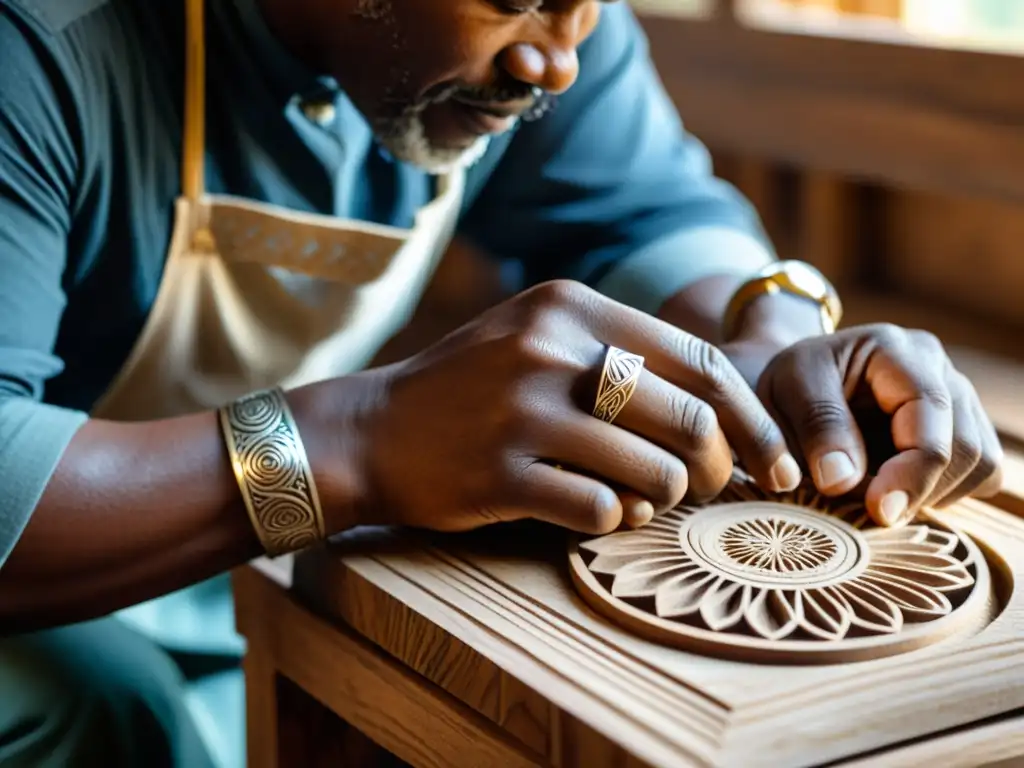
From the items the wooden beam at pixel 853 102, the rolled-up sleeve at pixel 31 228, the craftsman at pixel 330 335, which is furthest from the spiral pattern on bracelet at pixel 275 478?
the wooden beam at pixel 853 102

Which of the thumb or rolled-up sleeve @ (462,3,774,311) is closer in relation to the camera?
the thumb

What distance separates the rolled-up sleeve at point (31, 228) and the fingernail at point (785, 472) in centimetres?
47

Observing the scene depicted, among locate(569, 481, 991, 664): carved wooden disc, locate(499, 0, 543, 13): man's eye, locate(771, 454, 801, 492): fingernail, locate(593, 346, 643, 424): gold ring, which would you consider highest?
locate(499, 0, 543, 13): man's eye

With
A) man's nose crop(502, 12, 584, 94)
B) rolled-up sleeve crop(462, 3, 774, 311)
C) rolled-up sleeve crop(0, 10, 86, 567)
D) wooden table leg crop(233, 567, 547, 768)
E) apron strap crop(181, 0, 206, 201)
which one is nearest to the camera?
wooden table leg crop(233, 567, 547, 768)

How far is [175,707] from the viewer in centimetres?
112

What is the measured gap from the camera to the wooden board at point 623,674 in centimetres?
70

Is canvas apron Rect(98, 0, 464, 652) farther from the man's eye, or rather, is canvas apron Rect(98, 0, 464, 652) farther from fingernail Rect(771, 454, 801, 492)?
fingernail Rect(771, 454, 801, 492)

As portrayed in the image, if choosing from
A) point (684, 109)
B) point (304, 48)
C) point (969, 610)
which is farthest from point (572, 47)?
point (684, 109)

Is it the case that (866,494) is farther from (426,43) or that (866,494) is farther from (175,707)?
(175,707)

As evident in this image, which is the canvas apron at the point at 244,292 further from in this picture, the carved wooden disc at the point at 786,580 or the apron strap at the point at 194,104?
the carved wooden disc at the point at 786,580

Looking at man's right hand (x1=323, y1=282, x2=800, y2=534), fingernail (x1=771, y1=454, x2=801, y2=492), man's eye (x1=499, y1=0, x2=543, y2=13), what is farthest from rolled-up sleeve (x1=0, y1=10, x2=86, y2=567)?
fingernail (x1=771, y1=454, x2=801, y2=492)

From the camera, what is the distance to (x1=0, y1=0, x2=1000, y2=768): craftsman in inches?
34.6

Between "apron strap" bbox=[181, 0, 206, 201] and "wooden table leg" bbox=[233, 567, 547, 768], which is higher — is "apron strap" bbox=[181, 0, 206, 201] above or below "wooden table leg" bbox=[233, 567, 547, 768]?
above

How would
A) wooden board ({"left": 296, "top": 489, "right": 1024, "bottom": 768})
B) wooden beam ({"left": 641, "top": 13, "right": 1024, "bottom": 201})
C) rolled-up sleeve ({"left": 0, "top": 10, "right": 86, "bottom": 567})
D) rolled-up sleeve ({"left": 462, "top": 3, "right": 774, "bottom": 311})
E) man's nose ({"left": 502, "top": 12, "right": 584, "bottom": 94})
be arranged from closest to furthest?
wooden board ({"left": 296, "top": 489, "right": 1024, "bottom": 768}), rolled-up sleeve ({"left": 0, "top": 10, "right": 86, "bottom": 567}), man's nose ({"left": 502, "top": 12, "right": 584, "bottom": 94}), rolled-up sleeve ({"left": 462, "top": 3, "right": 774, "bottom": 311}), wooden beam ({"left": 641, "top": 13, "right": 1024, "bottom": 201})
